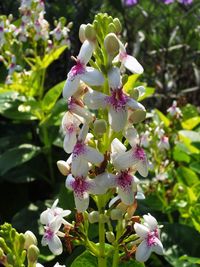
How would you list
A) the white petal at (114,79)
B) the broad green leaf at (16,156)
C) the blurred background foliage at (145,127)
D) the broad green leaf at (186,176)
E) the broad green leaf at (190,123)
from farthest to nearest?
the broad green leaf at (190,123)
the broad green leaf at (16,156)
the broad green leaf at (186,176)
the blurred background foliage at (145,127)
the white petal at (114,79)

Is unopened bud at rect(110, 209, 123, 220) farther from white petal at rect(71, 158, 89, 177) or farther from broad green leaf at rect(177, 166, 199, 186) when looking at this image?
broad green leaf at rect(177, 166, 199, 186)

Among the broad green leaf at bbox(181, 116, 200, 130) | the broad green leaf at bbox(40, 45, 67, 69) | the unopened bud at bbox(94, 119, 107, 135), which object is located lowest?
the broad green leaf at bbox(181, 116, 200, 130)

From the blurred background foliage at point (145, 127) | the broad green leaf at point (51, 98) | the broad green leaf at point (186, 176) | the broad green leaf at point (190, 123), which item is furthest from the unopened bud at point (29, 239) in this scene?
the broad green leaf at point (190, 123)

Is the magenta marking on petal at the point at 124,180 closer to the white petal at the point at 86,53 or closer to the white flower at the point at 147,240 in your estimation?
the white flower at the point at 147,240

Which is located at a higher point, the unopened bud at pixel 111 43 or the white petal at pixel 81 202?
the unopened bud at pixel 111 43

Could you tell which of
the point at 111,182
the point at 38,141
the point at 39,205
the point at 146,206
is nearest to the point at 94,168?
the point at 111,182

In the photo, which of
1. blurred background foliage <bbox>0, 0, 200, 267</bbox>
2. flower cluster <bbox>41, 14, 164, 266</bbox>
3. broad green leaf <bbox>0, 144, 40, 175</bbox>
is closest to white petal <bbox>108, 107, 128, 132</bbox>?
flower cluster <bbox>41, 14, 164, 266</bbox>

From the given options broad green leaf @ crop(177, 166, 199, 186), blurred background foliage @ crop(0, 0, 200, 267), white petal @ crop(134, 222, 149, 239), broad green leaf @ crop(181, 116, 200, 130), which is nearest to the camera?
white petal @ crop(134, 222, 149, 239)

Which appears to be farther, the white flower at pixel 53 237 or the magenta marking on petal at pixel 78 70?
the white flower at pixel 53 237
